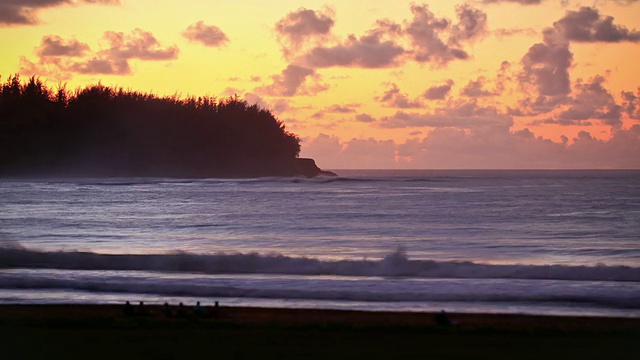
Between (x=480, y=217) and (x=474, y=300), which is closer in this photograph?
(x=474, y=300)

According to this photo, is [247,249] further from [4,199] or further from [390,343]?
[4,199]

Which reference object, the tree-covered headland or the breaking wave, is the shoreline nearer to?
the breaking wave

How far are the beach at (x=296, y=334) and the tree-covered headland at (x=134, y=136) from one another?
113691 millimetres

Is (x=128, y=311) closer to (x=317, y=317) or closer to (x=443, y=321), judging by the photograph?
(x=317, y=317)

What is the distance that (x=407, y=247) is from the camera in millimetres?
29141

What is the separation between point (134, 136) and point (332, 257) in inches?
4376

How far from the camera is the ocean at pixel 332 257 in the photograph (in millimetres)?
16016

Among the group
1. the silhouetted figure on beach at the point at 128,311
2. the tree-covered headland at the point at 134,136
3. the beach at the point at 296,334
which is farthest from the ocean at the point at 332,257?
the tree-covered headland at the point at 134,136

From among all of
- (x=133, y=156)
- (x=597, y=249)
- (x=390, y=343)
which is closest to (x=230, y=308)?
(x=390, y=343)

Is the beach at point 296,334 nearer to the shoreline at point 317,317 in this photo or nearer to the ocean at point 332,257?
the shoreline at point 317,317

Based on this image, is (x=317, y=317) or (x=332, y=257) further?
(x=332, y=257)

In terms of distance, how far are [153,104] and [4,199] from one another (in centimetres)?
8132

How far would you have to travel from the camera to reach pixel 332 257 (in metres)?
25.0

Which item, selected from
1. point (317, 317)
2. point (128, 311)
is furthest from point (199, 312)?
point (317, 317)
